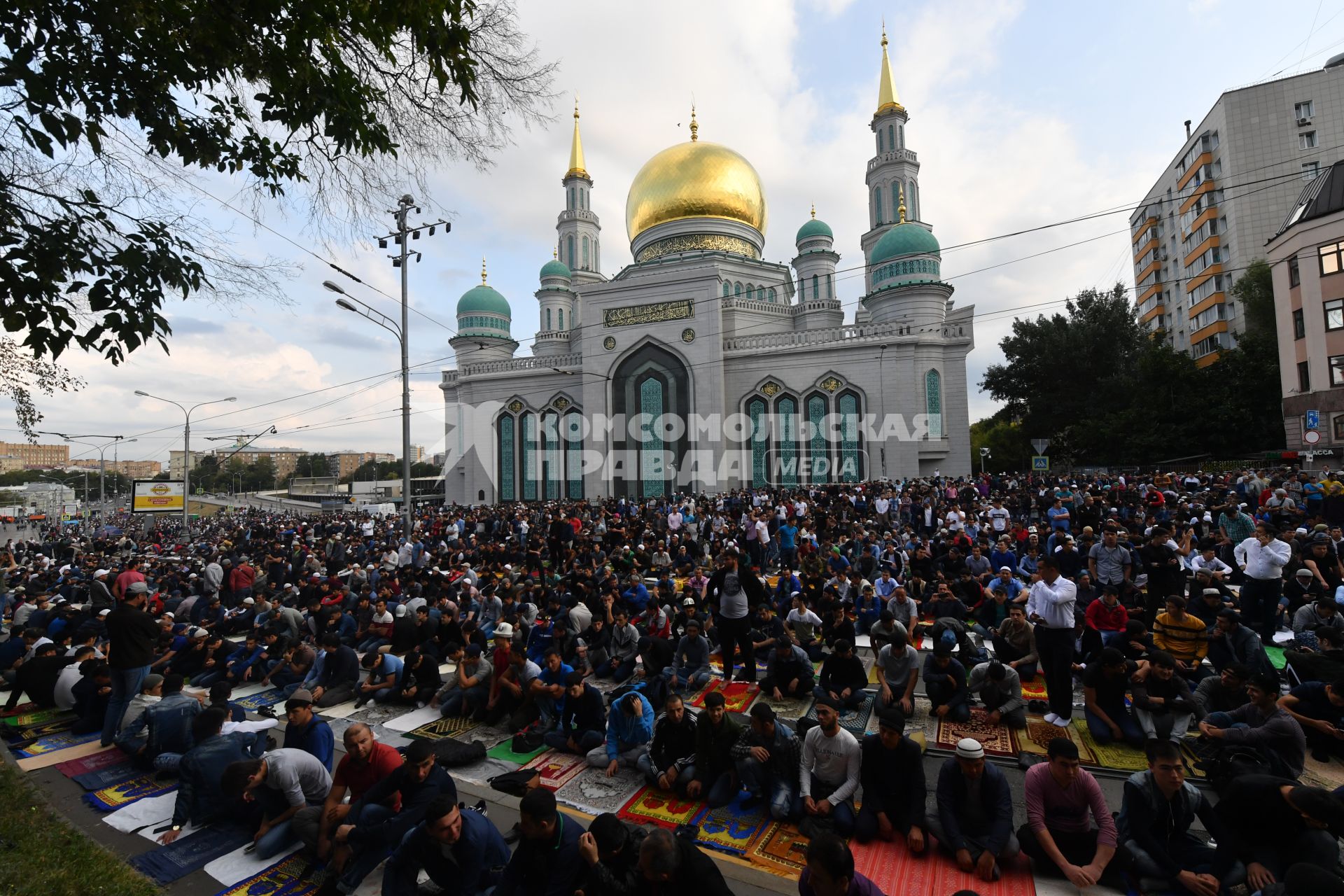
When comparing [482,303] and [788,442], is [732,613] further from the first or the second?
[482,303]

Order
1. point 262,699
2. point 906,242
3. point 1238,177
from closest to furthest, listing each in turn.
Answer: point 262,699 → point 906,242 → point 1238,177

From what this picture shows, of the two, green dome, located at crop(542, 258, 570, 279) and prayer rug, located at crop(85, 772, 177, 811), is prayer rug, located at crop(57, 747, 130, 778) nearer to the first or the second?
prayer rug, located at crop(85, 772, 177, 811)

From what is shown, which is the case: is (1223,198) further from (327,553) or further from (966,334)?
(327,553)

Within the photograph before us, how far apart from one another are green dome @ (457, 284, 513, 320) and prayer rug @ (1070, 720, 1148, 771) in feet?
108

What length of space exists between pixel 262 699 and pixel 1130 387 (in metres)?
30.8

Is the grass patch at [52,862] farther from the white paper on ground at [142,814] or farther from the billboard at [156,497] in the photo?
the billboard at [156,497]

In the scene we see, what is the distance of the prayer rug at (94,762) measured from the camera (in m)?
5.43

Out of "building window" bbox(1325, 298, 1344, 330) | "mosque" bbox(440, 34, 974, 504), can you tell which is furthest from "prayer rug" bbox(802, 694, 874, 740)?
"building window" bbox(1325, 298, 1344, 330)

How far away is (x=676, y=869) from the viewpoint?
2.88 metres

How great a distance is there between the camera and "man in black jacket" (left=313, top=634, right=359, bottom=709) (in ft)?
22.5

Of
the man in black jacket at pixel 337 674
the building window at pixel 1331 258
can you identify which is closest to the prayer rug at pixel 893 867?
the man in black jacket at pixel 337 674

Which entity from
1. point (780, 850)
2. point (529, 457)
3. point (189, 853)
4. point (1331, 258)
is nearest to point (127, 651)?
point (189, 853)

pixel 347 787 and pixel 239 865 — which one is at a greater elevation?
pixel 347 787

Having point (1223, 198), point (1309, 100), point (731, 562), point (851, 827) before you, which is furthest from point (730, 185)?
point (851, 827)
